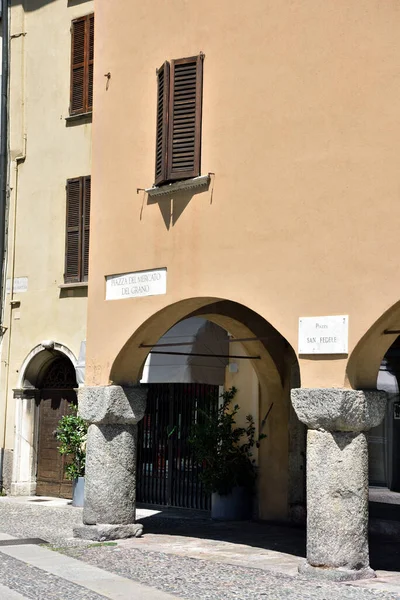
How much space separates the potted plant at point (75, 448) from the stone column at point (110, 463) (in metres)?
4.24

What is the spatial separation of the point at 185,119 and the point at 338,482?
433cm

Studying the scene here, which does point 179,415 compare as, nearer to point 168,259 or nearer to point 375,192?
point 168,259

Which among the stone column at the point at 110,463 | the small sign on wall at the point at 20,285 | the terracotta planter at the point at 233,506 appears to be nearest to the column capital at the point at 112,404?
the stone column at the point at 110,463

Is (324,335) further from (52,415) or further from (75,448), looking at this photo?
(52,415)

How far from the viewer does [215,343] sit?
14797mm

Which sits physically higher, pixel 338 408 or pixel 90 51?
pixel 90 51

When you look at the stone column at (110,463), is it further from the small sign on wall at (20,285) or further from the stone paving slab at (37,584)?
the small sign on wall at (20,285)

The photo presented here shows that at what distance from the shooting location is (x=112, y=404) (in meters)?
11.2

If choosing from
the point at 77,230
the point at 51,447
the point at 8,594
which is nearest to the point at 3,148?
the point at 77,230

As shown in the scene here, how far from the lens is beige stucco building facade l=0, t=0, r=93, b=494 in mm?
17000

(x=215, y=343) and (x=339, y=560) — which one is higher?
A: (x=215, y=343)

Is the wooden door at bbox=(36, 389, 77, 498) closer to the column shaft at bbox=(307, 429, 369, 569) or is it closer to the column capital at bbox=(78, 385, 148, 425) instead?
the column capital at bbox=(78, 385, 148, 425)

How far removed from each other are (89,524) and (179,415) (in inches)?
184

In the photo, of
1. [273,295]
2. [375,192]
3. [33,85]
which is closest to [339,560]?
[273,295]
